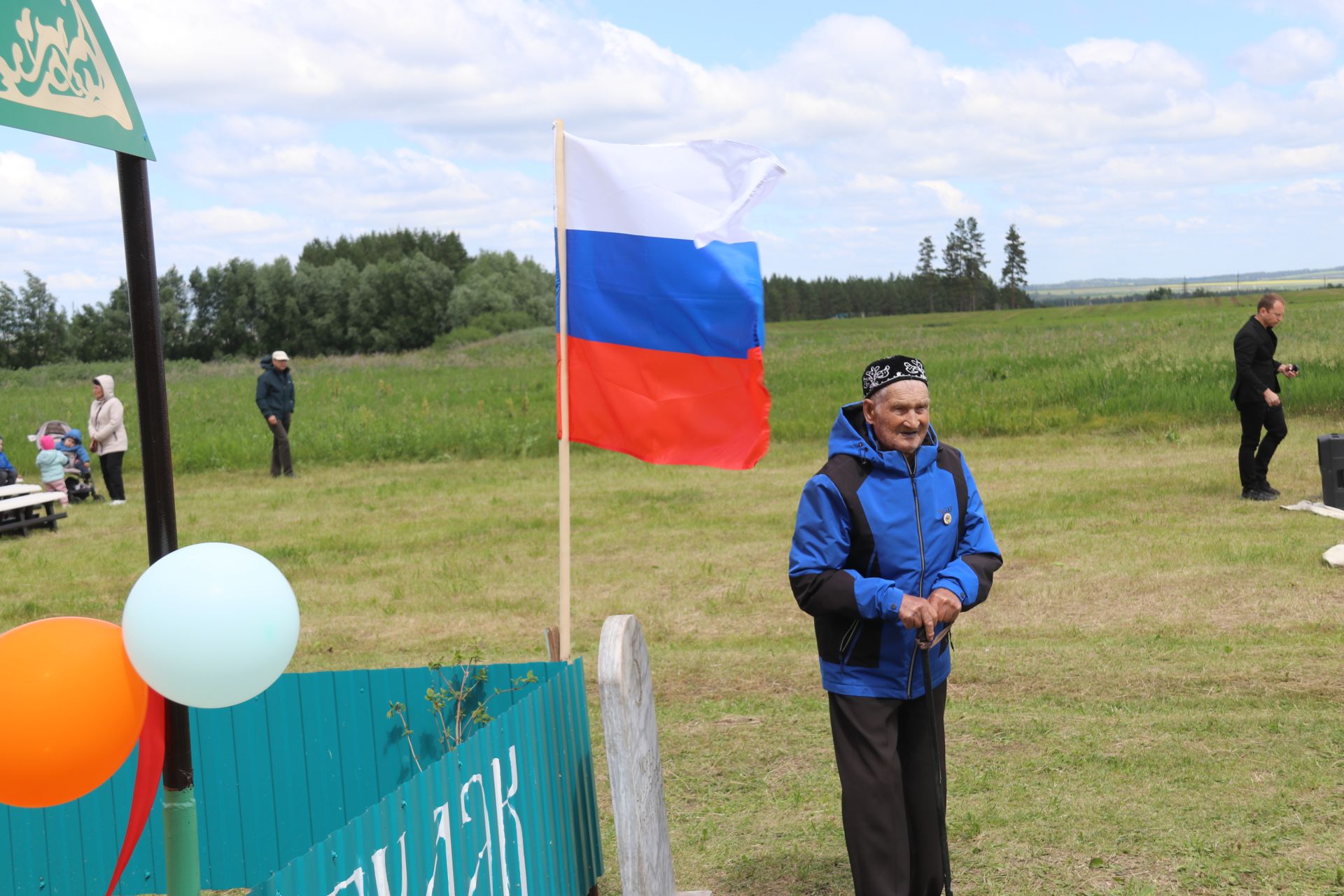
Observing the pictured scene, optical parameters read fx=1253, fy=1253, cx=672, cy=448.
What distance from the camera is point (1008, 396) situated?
69.6 ft

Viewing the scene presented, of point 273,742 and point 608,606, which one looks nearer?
point 273,742

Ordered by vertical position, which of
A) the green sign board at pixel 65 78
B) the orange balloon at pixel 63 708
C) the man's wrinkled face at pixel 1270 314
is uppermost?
the green sign board at pixel 65 78

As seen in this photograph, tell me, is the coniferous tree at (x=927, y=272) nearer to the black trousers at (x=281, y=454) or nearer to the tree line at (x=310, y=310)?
the tree line at (x=310, y=310)

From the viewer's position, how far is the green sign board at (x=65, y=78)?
222cm

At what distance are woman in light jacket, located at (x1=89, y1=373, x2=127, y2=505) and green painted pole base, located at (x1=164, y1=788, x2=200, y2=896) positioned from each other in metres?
14.7

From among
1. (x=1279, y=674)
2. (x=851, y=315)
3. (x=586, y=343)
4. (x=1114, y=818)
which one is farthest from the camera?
(x=851, y=315)

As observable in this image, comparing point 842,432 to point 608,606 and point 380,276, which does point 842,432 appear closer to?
point 608,606

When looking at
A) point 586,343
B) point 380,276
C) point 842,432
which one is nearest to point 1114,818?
point 842,432

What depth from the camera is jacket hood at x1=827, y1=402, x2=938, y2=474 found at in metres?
3.98

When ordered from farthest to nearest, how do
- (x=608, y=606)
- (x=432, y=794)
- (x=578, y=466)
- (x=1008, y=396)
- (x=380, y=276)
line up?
(x=380, y=276)
(x=1008, y=396)
(x=578, y=466)
(x=608, y=606)
(x=432, y=794)

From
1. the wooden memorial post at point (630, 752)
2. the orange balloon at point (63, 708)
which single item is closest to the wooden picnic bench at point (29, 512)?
the wooden memorial post at point (630, 752)

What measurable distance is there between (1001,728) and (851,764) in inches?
107

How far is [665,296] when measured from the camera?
18.6 feet

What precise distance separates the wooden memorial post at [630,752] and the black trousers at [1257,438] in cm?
985
